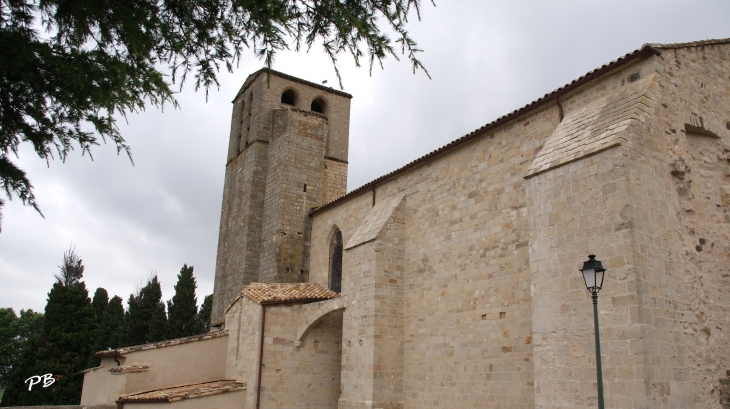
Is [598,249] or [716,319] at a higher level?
[598,249]

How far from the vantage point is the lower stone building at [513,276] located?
23.9 ft

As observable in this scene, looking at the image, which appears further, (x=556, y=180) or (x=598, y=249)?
(x=556, y=180)

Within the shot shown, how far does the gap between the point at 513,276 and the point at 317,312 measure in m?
5.61

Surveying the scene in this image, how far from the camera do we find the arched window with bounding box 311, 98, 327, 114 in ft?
75.7

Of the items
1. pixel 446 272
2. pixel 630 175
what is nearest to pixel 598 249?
pixel 630 175

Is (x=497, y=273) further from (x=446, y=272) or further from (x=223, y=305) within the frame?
(x=223, y=305)

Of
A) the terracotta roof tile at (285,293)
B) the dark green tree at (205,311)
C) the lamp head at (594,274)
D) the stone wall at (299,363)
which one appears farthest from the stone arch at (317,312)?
the dark green tree at (205,311)

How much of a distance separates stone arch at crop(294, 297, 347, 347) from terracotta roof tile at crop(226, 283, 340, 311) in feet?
1.40

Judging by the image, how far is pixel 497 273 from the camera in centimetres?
1044

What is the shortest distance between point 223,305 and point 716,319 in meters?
16.0

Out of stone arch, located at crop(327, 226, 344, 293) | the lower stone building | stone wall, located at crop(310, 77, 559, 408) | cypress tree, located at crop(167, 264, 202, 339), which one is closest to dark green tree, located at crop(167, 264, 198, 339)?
cypress tree, located at crop(167, 264, 202, 339)

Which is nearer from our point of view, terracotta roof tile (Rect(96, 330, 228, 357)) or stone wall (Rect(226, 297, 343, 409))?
stone wall (Rect(226, 297, 343, 409))

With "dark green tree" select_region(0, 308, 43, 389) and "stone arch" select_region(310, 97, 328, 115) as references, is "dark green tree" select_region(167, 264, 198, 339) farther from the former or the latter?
"dark green tree" select_region(0, 308, 43, 389)

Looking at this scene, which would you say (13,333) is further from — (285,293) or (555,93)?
(555,93)
